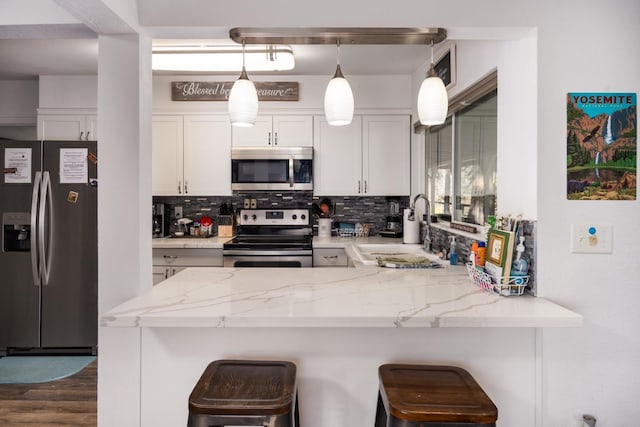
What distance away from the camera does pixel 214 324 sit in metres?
1.34

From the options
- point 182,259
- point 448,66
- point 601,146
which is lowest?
point 182,259

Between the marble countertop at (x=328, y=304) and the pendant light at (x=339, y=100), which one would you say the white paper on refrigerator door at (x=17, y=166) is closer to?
the marble countertop at (x=328, y=304)

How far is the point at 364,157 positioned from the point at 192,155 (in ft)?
5.10

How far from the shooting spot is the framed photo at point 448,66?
2.67 m

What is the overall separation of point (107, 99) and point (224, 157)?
208 centimetres

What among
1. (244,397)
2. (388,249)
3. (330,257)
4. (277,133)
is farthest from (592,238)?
(277,133)

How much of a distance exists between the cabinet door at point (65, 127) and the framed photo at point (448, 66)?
3.11m

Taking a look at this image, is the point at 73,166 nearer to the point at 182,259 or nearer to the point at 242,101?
the point at 182,259

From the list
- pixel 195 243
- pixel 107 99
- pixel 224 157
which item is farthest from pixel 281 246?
pixel 107 99

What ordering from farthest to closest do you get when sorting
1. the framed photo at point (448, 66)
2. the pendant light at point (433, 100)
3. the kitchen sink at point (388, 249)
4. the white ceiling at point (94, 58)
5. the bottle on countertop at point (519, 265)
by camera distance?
the kitchen sink at point (388, 249) → the white ceiling at point (94, 58) → the framed photo at point (448, 66) → the bottle on countertop at point (519, 265) → the pendant light at point (433, 100)

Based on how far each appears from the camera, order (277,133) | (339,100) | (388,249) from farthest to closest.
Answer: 1. (277,133)
2. (388,249)
3. (339,100)

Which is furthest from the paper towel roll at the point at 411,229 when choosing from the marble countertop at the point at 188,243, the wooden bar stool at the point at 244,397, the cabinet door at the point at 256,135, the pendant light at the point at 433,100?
the wooden bar stool at the point at 244,397

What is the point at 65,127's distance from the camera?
3811 mm

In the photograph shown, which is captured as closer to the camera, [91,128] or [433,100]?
[433,100]
